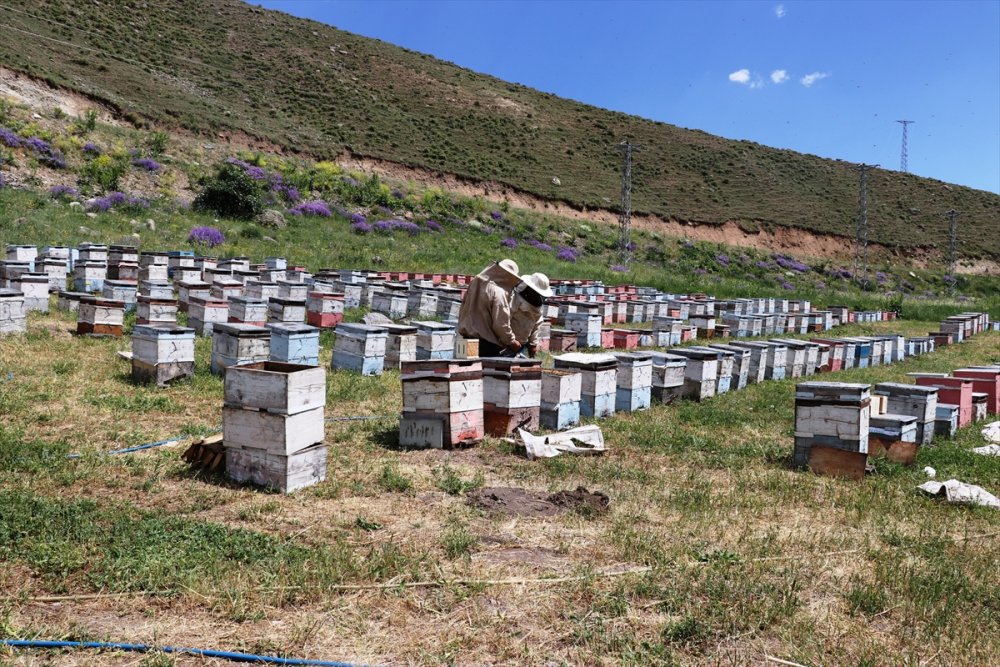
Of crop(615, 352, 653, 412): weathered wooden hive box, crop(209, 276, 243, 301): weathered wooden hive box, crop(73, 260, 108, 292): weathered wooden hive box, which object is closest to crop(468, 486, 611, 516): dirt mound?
crop(615, 352, 653, 412): weathered wooden hive box

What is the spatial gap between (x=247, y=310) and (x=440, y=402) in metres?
5.71

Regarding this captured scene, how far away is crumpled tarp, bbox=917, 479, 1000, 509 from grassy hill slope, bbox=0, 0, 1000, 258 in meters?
41.4

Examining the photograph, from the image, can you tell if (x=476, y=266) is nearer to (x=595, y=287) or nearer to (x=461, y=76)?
(x=595, y=287)

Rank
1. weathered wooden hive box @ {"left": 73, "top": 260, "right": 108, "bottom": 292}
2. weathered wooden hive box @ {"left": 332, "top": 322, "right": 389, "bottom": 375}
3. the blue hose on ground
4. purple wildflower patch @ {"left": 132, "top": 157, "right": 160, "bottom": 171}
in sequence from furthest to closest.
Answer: purple wildflower patch @ {"left": 132, "top": 157, "right": 160, "bottom": 171}, weathered wooden hive box @ {"left": 73, "top": 260, "right": 108, "bottom": 292}, weathered wooden hive box @ {"left": 332, "top": 322, "right": 389, "bottom": 375}, the blue hose on ground

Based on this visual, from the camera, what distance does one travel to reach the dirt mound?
623 cm

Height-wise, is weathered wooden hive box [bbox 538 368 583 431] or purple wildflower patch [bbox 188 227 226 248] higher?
purple wildflower patch [bbox 188 227 226 248]

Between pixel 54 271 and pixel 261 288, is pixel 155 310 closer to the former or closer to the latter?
pixel 261 288

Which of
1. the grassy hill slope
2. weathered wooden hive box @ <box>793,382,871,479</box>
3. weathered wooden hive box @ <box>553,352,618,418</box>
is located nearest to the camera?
weathered wooden hive box @ <box>793,382,871,479</box>

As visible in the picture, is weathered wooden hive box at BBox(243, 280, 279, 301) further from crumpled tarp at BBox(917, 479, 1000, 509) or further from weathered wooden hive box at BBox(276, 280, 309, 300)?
crumpled tarp at BBox(917, 479, 1000, 509)

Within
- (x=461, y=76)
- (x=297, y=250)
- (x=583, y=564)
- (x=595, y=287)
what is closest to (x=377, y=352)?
(x=583, y=564)

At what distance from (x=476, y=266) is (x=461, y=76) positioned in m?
50.2

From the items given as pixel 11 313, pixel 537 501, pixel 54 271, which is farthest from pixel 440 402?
pixel 54 271

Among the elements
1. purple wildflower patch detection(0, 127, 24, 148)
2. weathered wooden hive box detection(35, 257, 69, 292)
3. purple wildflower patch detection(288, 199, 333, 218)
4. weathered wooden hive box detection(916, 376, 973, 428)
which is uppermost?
purple wildflower patch detection(0, 127, 24, 148)

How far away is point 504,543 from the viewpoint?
5.55 metres
